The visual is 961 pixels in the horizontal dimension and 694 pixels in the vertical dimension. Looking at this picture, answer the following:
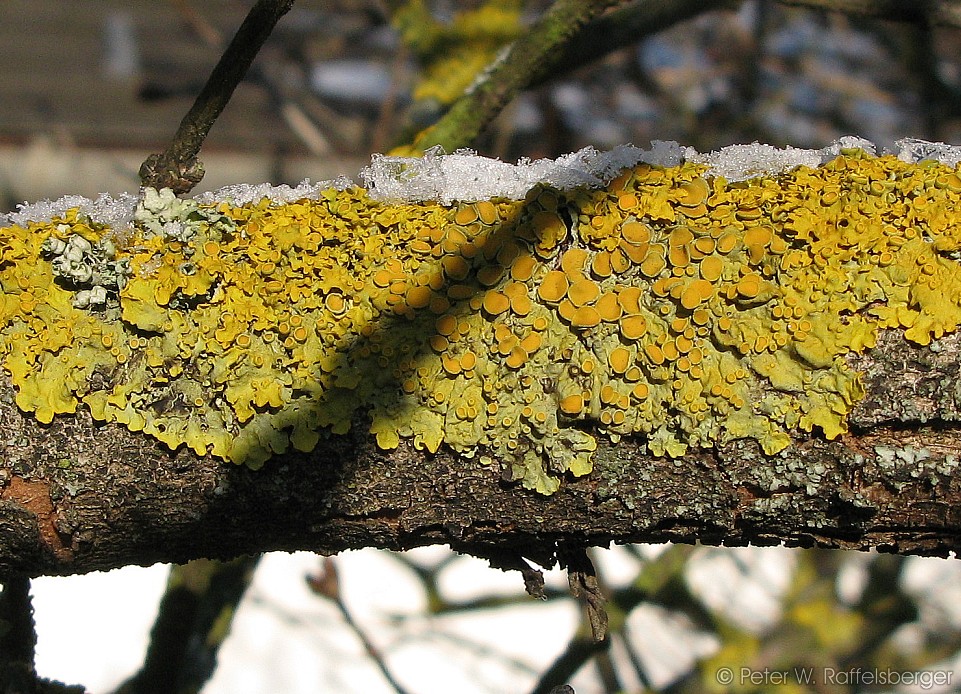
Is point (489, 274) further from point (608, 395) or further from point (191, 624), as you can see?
point (191, 624)

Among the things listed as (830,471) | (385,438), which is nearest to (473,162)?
(385,438)

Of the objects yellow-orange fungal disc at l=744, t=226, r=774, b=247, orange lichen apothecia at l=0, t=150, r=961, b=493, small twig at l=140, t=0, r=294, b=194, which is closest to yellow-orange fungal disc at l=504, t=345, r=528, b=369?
orange lichen apothecia at l=0, t=150, r=961, b=493

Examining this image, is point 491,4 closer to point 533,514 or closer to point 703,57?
point 533,514

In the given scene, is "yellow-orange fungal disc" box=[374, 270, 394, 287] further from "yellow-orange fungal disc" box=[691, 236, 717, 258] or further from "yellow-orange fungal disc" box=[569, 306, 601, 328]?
"yellow-orange fungal disc" box=[691, 236, 717, 258]
